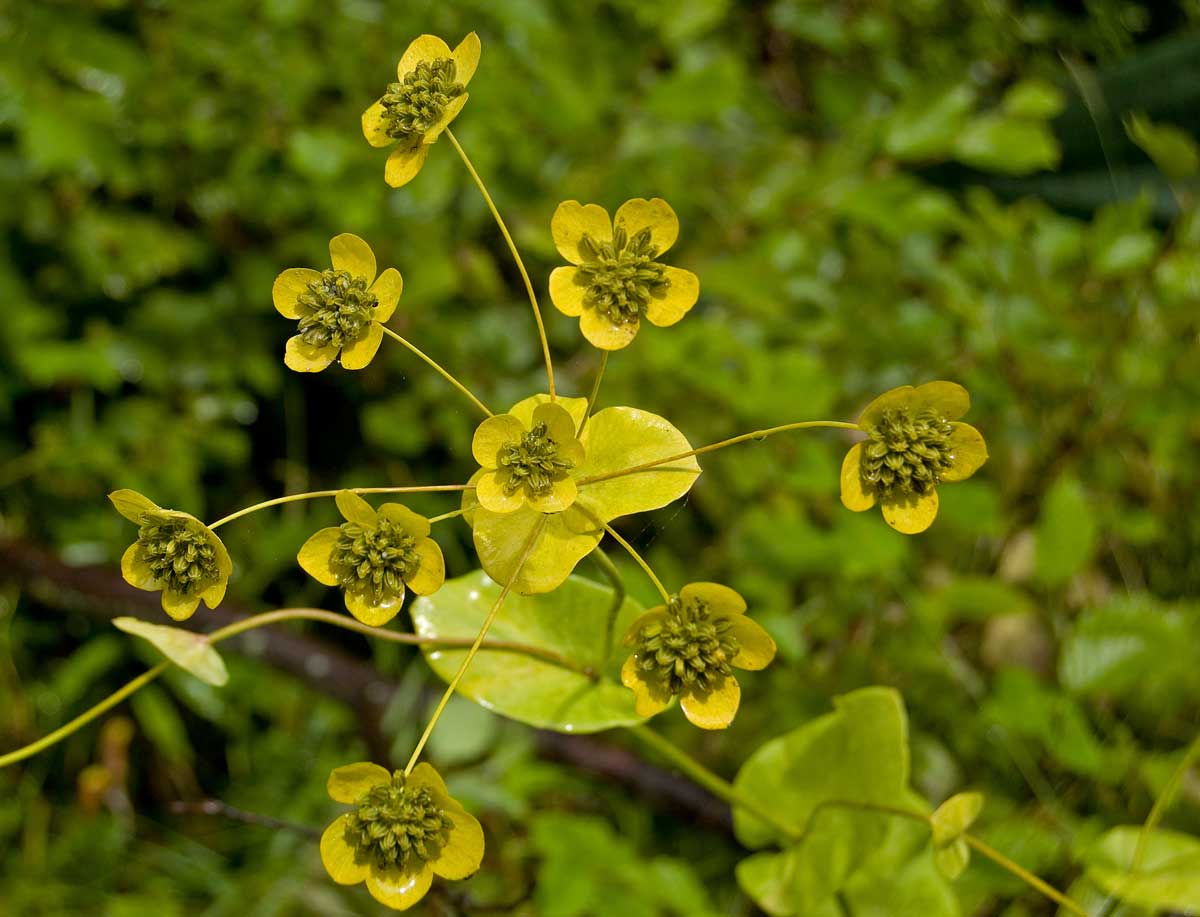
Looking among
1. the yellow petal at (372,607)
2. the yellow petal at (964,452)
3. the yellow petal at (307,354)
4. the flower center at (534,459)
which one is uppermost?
the yellow petal at (964,452)

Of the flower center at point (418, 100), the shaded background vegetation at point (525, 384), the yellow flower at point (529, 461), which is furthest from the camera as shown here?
the shaded background vegetation at point (525, 384)

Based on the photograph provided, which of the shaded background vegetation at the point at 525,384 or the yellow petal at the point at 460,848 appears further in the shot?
the shaded background vegetation at the point at 525,384

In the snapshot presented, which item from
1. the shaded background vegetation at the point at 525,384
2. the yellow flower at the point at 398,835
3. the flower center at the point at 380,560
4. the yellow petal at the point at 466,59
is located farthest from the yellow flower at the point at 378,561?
the shaded background vegetation at the point at 525,384

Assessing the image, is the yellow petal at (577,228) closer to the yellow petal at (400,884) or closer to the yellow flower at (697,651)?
the yellow flower at (697,651)

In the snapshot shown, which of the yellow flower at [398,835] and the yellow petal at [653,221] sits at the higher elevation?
the yellow petal at [653,221]

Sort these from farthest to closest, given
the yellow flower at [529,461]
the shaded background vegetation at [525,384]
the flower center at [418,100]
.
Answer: the shaded background vegetation at [525,384]
the flower center at [418,100]
the yellow flower at [529,461]

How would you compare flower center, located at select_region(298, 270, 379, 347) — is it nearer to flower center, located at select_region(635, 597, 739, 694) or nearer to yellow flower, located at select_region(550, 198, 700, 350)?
yellow flower, located at select_region(550, 198, 700, 350)
